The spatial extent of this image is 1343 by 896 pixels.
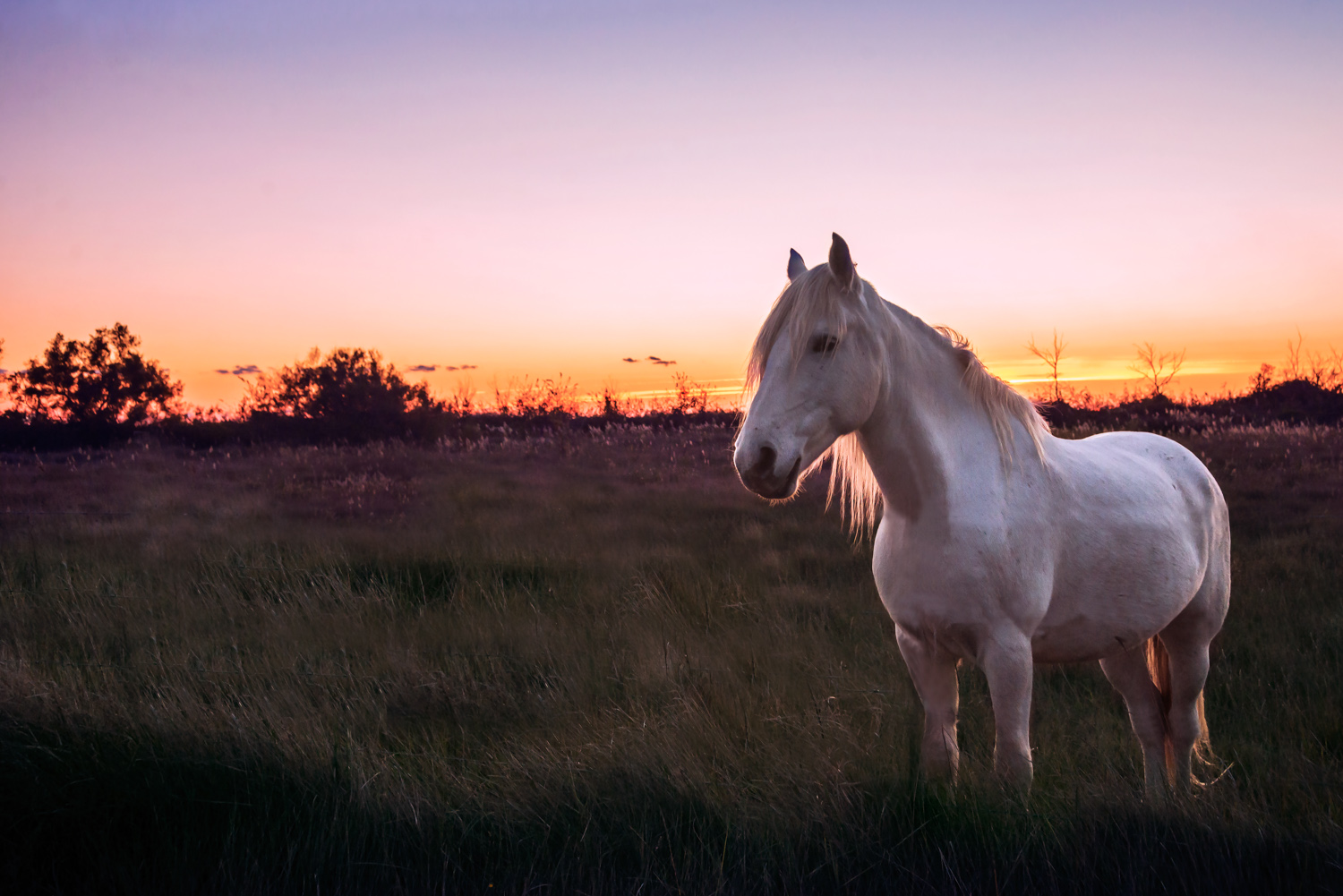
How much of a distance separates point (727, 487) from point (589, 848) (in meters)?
8.34

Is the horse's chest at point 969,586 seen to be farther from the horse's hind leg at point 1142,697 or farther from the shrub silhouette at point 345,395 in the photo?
the shrub silhouette at point 345,395

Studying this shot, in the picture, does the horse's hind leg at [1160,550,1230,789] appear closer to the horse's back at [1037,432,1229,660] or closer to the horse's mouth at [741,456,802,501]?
the horse's back at [1037,432,1229,660]

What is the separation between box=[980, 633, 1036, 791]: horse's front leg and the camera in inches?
92.1

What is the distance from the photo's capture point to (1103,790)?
2.36 meters

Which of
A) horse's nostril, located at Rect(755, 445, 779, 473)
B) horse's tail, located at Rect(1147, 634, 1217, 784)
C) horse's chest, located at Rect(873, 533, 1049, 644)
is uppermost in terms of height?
horse's nostril, located at Rect(755, 445, 779, 473)

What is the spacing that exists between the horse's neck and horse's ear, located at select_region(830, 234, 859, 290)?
0.99 ft

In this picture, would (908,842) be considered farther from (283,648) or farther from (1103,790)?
(283,648)

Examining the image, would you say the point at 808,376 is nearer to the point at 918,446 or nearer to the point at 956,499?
the point at 918,446

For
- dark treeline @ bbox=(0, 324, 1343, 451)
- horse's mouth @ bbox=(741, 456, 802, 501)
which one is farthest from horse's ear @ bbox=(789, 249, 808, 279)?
dark treeline @ bbox=(0, 324, 1343, 451)

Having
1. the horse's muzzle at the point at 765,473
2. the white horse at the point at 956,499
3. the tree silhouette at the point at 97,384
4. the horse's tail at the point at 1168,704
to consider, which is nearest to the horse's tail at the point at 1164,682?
the horse's tail at the point at 1168,704

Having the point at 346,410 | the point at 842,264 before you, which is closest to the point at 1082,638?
the point at 842,264

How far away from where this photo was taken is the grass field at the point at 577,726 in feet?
7.06

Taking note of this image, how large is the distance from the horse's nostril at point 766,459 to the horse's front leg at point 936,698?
3.08ft

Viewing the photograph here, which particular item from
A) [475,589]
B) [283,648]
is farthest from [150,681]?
[475,589]
